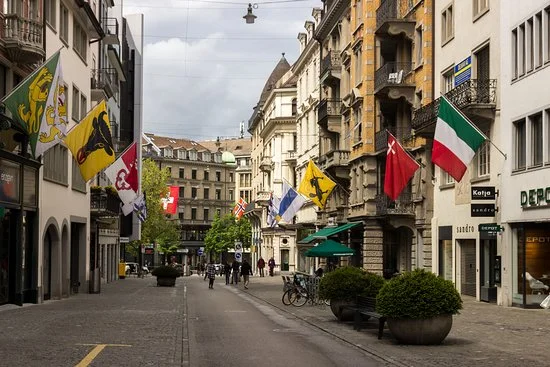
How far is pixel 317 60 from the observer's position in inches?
2687

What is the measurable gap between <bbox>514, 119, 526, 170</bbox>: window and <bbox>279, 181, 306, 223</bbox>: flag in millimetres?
19733

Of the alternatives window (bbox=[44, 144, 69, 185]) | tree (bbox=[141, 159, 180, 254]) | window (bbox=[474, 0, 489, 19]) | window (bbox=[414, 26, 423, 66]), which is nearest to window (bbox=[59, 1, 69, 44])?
window (bbox=[44, 144, 69, 185])

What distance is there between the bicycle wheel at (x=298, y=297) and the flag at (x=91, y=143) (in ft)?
27.6

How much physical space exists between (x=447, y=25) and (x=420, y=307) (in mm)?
22497

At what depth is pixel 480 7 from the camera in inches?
1315

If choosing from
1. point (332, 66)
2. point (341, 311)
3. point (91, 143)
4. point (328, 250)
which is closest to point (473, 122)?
point (328, 250)

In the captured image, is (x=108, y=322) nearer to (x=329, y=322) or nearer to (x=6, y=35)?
(x=329, y=322)

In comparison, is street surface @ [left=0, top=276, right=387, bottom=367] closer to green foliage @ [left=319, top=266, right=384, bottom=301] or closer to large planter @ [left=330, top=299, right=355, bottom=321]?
large planter @ [left=330, top=299, right=355, bottom=321]

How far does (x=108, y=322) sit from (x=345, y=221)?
33163 millimetres

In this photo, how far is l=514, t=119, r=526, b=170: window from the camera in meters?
29.7

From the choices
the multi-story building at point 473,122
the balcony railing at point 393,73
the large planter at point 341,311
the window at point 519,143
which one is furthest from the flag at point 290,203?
the large planter at point 341,311

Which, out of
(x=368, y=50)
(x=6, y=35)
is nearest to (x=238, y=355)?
(x=6, y=35)

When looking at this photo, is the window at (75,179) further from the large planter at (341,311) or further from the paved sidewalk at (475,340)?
the large planter at (341,311)

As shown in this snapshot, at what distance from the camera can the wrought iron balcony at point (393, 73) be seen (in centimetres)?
4356
